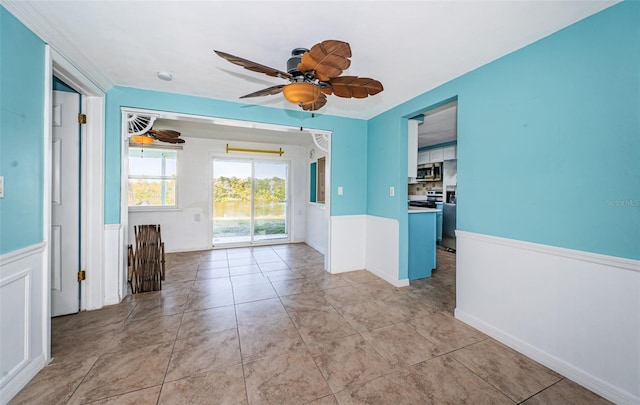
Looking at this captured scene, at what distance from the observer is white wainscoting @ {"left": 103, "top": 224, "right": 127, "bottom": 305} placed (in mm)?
2633

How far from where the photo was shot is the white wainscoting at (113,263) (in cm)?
263

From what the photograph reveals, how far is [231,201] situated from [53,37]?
3.82m

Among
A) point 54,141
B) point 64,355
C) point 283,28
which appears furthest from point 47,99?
point 64,355

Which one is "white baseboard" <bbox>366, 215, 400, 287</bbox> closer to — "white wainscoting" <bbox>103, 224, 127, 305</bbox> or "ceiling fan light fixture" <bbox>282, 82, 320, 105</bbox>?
"ceiling fan light fixture" <bbox>282, 82, 320, 105</bbox>

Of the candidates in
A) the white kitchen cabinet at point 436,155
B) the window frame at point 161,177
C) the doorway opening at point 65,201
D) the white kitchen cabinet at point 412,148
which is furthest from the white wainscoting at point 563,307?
the window frame at point 161,177

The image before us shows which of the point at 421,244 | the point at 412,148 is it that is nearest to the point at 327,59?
the point at 412,148

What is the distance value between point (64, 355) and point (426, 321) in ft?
9.88

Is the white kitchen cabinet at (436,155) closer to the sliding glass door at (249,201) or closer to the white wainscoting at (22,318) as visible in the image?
the sliding glass door at (249,201)

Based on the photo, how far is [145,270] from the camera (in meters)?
2.99

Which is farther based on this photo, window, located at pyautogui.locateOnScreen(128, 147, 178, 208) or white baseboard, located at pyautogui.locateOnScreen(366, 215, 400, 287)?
window, located at pyautogui.locateOnScreen(128, 147, 178, 208)

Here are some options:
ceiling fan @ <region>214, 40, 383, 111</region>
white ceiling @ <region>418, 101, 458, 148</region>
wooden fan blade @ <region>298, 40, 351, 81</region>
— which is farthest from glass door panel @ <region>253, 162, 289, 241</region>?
wooden fan blade @ <region>298, 40, 351, 81</region>

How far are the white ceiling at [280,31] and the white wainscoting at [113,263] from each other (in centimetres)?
157

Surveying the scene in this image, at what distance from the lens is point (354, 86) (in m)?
1.76

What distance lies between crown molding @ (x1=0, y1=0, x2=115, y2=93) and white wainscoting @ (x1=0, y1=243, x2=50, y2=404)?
144cm
